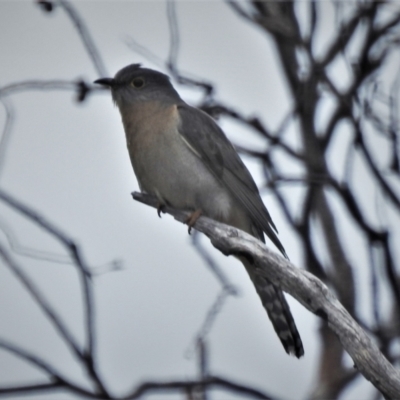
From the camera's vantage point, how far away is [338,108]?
6.83 meters

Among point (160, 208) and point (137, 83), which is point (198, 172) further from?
point (137, 83)

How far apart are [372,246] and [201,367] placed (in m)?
1.67

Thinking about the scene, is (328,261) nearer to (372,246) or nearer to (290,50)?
(372,246)

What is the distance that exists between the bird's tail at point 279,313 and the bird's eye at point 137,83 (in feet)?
5.83

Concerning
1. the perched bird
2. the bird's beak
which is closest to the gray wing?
the perched bird

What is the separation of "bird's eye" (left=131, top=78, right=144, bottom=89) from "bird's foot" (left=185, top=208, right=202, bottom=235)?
1.43 meters

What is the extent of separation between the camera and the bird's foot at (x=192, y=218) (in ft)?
19.2

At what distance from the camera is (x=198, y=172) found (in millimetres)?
6238

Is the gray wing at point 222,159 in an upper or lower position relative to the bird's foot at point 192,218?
upper

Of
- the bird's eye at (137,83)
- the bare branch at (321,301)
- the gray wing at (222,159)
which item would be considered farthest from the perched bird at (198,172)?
the bare branch at (321,301)

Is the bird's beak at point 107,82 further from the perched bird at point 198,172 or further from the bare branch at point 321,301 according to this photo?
the bare branch at point 321,301

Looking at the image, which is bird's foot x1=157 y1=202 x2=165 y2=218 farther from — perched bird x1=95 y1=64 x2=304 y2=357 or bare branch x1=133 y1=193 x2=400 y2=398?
bare branch x1=133 y1=193 x2=400 y2=398

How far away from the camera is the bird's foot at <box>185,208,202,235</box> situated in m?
5.85

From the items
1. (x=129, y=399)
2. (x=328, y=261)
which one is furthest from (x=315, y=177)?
(x=129, y=399)
